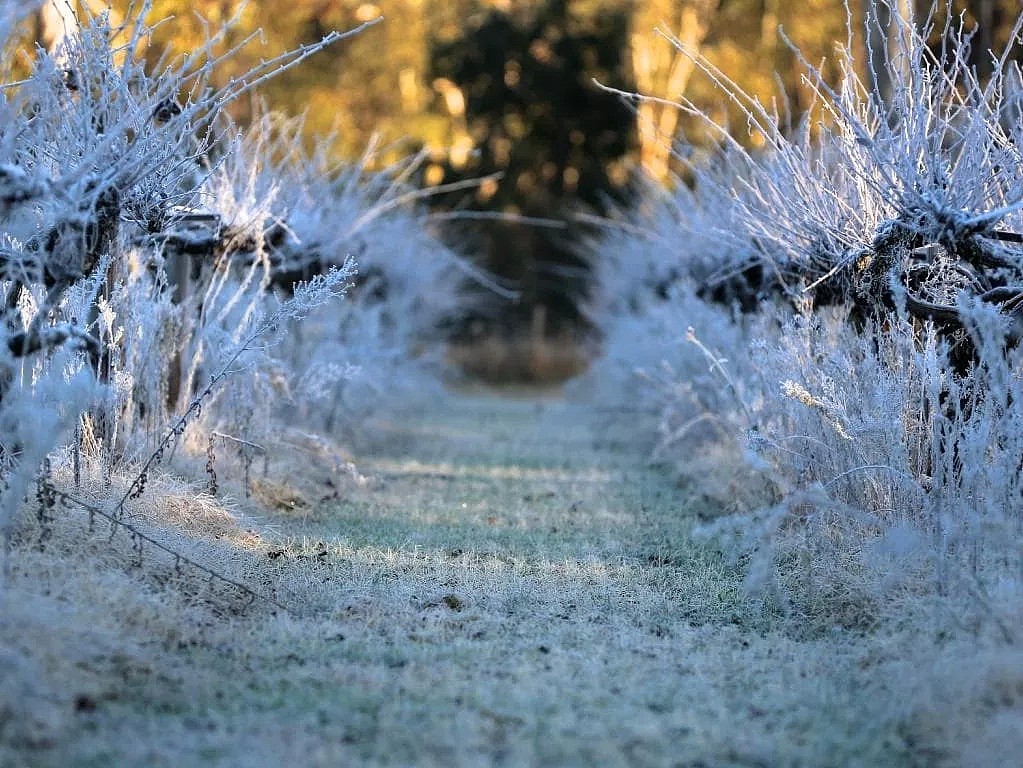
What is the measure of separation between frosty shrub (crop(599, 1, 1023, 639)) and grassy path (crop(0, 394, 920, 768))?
0.50 metres

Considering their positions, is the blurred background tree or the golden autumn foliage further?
the blurred background tree

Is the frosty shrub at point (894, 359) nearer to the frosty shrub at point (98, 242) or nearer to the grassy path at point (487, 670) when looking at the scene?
the grassy path at point (487, 670)

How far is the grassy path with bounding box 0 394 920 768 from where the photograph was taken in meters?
4.47

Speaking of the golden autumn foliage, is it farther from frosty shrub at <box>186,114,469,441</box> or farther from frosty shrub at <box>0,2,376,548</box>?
frosty shrub at <box>0,2,376,548</box>

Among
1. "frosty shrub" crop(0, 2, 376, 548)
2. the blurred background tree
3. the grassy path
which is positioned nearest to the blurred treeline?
the blurred background tree

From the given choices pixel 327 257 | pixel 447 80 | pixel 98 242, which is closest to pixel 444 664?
pixel 98 242

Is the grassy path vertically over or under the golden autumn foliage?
under

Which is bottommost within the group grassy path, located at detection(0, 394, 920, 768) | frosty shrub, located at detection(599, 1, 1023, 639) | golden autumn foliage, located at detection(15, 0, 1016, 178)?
grassy path, located at detection(0, 394, 920, 768)

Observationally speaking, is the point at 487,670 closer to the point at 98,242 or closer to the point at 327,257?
the point at 98,242

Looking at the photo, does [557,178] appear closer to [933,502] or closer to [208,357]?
[208,357]

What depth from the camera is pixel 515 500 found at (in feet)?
34.9

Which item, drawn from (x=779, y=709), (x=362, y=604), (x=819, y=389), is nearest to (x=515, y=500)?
(x=819, y=389)

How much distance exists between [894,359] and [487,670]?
10.5 ft

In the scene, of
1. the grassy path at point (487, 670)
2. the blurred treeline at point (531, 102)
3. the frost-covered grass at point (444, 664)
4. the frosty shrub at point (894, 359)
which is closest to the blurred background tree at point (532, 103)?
the blurred treeline at point (531, 102)
